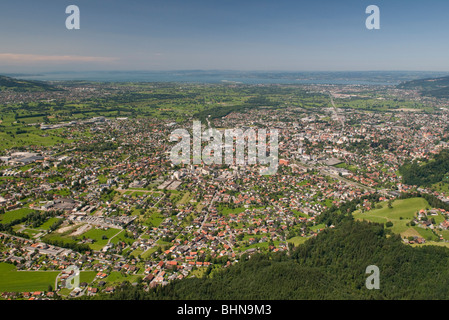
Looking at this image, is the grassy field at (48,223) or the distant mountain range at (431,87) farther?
the distant mountain range at (431,87)

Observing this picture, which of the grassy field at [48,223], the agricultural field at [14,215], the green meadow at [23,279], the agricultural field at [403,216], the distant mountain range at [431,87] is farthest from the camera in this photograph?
the distant mountain range at [431,87]

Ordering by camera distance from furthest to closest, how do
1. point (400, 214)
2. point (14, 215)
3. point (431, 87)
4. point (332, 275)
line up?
1. point (431, 87)
2. point (400, 214)
3. point (14, 215)
4. point (332, 275)

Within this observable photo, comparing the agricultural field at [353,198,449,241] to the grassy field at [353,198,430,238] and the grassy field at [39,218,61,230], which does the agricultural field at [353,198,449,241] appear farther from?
the grassy field at [39,218,61,230]

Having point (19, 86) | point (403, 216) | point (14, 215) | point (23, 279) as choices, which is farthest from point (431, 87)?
point (19, 86)

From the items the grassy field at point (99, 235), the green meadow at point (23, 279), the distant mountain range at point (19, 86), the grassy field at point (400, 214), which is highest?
the distant mountain range at point (19, 86)

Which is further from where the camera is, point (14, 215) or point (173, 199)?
point (173, 199)

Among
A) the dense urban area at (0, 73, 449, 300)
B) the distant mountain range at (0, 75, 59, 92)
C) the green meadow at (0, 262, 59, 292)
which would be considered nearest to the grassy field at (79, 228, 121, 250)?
the dense urban area at (0, 73, 449, 300)

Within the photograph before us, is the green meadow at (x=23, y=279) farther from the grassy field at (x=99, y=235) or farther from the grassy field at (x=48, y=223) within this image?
the grassy field at (x=48, y=223)

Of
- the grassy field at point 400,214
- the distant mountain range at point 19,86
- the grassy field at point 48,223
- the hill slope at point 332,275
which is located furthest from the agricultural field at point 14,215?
the distant mountain range at point 19,86

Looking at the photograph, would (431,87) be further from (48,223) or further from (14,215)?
(14,215)
